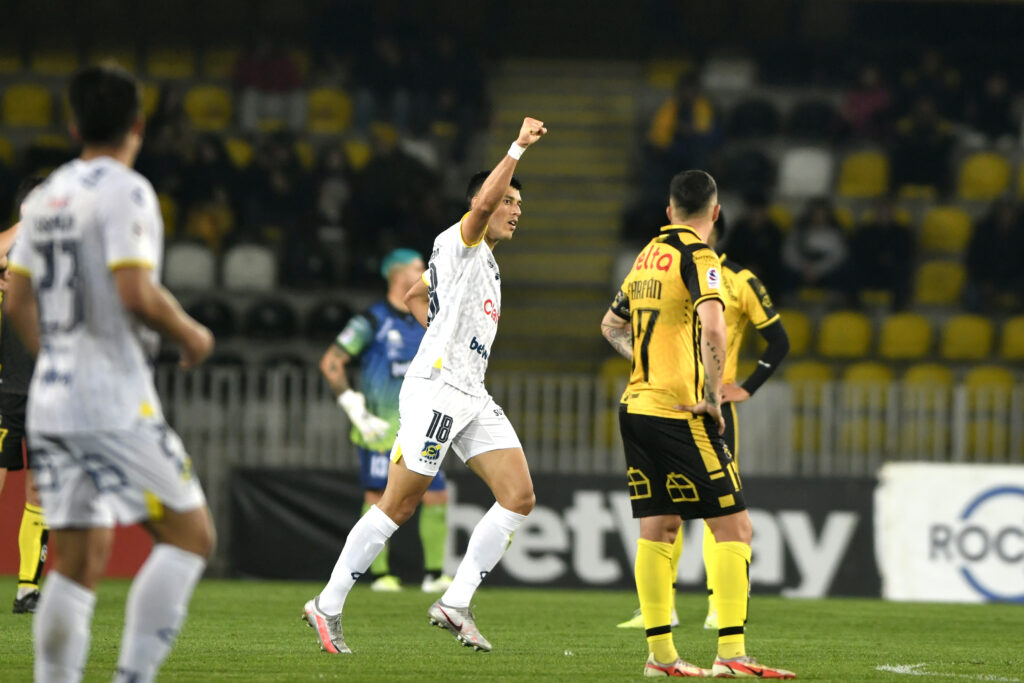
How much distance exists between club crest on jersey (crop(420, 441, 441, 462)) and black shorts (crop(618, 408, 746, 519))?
1.02 meters

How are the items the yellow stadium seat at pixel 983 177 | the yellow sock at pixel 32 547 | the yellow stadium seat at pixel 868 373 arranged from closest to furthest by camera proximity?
the yellow sock at pixel 32 547, the yellow stadium seat at pixel 868 373, the yellow stadium seat at pixel 983 177

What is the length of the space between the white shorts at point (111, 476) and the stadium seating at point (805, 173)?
1622cm

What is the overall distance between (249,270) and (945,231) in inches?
342

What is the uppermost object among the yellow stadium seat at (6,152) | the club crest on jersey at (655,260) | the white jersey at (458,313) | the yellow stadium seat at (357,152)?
the yellow stadium seat at (357,152)

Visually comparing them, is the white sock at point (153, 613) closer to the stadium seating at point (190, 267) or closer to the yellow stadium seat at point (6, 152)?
the stadium seating at point (190, 267)

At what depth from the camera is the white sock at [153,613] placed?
441 centimetres

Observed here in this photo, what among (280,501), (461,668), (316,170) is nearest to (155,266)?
(461,668)

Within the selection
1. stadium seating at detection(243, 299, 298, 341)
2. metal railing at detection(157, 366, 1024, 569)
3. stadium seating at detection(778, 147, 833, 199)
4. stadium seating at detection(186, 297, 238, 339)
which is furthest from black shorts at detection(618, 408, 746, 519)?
stadium seating at detection(778, 147, 833, 199)

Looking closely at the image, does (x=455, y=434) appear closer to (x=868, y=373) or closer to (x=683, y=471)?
(x=683, y=471)

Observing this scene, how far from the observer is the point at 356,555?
705 centimetres

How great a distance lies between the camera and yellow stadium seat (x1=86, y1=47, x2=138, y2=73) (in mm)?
21234

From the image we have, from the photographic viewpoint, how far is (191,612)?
384 inches

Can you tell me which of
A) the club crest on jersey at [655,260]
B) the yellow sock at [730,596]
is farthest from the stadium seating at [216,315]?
the yellow sock at [730,596]

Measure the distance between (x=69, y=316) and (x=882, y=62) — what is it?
19332 millimetres
